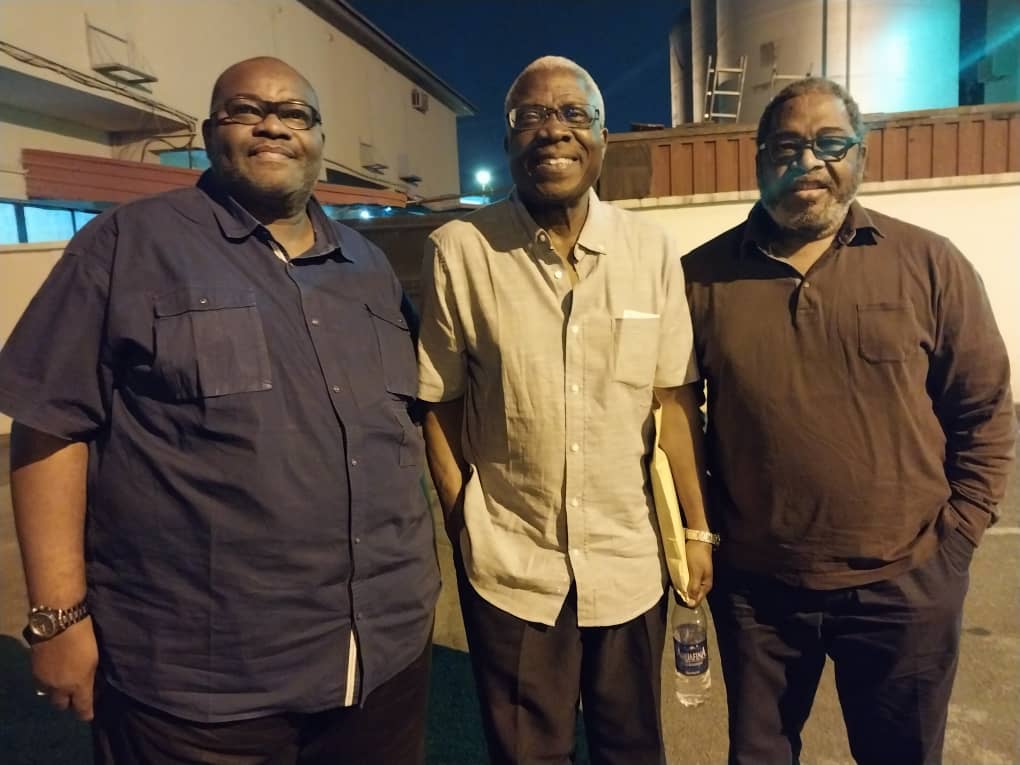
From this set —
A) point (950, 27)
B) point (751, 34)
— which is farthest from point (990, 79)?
point (751, 34)

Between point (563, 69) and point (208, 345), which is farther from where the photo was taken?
point (563, 69)

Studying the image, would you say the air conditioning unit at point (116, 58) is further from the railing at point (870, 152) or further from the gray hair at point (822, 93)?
the gray hair at point (822, 93)

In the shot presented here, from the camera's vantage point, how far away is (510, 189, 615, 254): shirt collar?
2.02m

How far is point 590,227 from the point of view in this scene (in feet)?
6.68

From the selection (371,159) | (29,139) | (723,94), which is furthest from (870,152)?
(371,159)

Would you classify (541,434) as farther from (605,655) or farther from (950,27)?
(950,27)

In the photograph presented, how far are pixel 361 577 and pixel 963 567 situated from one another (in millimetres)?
1759

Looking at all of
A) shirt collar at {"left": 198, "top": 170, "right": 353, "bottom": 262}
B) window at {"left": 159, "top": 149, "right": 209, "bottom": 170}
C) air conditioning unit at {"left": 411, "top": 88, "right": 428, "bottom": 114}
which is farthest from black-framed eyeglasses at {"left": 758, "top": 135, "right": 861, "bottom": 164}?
air conditioning unit at {"left": 411, "top": 88, "right": 428, "bottom": 114}

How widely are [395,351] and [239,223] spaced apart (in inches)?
20.3

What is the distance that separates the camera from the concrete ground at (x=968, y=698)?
2.68 meters

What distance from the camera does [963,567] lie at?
207 cm

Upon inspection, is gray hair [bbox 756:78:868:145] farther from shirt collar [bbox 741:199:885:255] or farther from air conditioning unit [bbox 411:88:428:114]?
air conditioning unit [bbox 411:88:428:114]

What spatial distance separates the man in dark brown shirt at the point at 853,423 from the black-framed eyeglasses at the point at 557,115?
56cm

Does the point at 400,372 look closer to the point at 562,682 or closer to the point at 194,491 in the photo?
the point at 194,491
